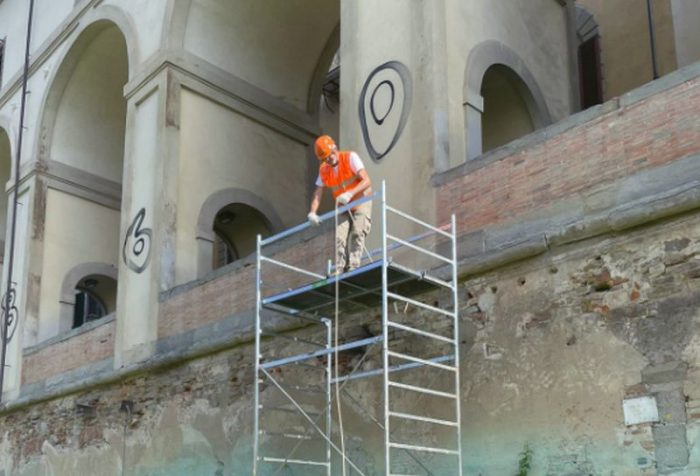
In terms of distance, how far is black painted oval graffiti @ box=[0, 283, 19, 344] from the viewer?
55.0 feet

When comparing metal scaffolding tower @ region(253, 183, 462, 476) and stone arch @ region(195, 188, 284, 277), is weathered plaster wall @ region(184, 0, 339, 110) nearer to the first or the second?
stone arch @ region(195, 188, 284, 277)

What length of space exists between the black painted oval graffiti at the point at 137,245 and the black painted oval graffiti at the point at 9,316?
387 cm

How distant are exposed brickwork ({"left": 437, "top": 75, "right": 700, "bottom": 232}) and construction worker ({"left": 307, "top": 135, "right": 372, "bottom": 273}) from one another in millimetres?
1082

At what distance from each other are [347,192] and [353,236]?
1.32ft

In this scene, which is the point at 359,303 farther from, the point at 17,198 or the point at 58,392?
the point at 17,198

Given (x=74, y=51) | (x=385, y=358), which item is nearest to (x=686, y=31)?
(x=385, y=358)

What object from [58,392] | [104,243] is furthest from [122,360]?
[104,243]

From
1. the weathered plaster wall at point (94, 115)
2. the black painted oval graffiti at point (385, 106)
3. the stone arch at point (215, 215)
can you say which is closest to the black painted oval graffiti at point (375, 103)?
the black painted oval graffiti at point (385, 106)

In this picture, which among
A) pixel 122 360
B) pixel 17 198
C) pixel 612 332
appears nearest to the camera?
pixel 612 332

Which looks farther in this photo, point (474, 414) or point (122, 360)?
point (122, 360)

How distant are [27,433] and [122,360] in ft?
10.3

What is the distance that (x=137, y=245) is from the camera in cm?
1373

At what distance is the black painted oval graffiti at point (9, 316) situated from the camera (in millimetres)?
16777

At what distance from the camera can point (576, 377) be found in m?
7.75
